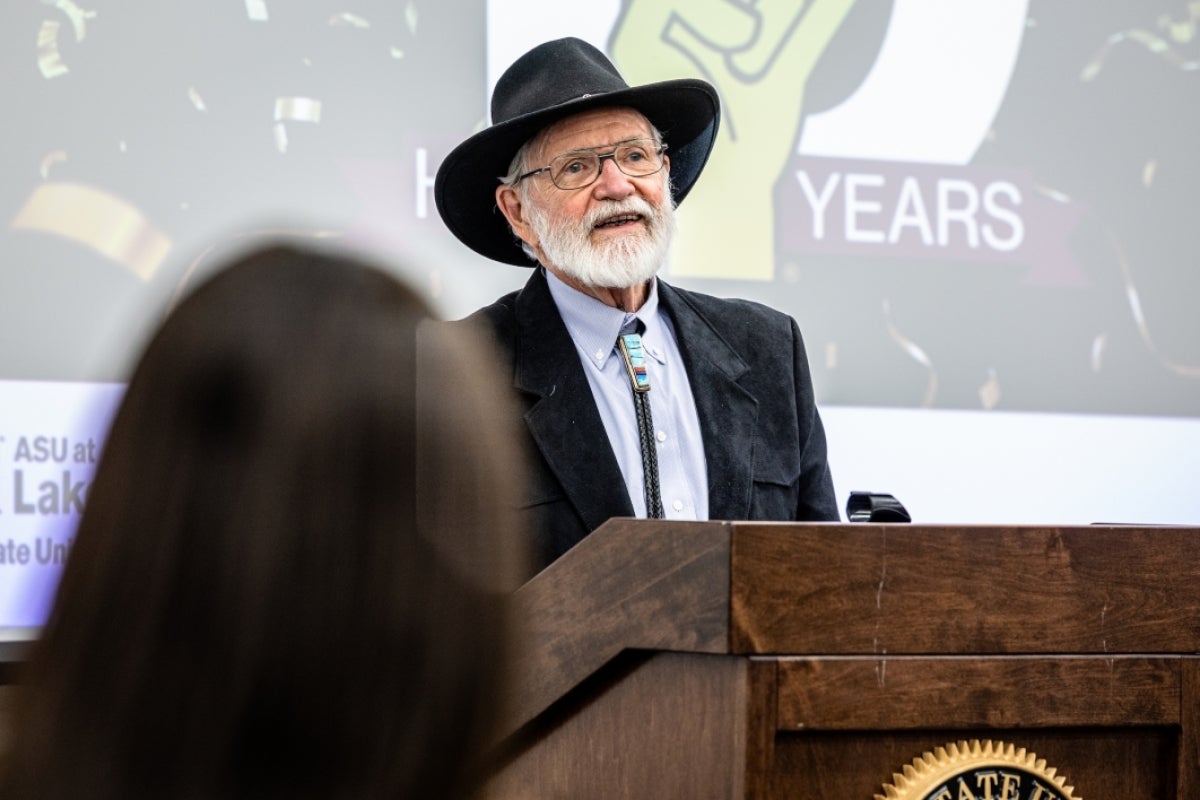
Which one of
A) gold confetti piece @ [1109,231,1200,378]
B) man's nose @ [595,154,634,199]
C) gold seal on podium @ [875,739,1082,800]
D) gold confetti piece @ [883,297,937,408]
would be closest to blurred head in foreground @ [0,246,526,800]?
gold seal on podium @ [875,739,1082,800]

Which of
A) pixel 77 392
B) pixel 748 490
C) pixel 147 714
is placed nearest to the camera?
pixel 147 714

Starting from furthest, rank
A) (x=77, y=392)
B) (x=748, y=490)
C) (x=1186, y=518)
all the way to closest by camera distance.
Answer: (x=1186, y=518)
(x=77, y=392)
(x=748, y=490)

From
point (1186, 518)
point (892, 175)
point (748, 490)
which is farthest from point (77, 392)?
point (1186, 518)

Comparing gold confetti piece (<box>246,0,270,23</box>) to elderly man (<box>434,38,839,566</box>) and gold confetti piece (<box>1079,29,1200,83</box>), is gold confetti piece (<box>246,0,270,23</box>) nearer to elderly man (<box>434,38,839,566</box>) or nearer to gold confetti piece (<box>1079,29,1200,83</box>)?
elderly man (<box>434,38,839,566</box>)

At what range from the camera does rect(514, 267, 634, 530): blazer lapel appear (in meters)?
2.10

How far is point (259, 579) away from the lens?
651 millimetres

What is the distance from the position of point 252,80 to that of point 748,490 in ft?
4.11

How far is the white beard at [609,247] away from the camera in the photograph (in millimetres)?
2324

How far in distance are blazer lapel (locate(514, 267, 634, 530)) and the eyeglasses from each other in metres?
0.22

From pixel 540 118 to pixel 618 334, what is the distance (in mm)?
363

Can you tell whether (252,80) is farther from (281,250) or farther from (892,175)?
(281,250)

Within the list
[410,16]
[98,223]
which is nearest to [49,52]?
[98,223]

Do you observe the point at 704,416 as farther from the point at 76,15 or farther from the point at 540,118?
the point at 76,15

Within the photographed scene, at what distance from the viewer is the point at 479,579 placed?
0.70 metres
